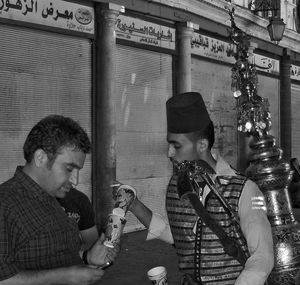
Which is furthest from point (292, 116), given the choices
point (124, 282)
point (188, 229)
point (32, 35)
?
point (188, 229)

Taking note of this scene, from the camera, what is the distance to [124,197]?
110 inches

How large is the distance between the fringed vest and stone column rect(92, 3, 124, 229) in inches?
316

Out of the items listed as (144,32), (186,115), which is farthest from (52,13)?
(186,115)

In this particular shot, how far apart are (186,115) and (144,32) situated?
381 inches

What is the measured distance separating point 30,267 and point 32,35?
8043 mm

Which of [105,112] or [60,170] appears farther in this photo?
[105,112]

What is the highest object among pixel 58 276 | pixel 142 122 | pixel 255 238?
pixel 142 122

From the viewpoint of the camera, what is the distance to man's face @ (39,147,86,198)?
2.46 meters

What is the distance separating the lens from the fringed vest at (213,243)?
264cm

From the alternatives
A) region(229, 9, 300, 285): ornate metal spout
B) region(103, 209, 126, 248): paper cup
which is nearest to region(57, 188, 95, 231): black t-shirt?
region(229, 9, 300, 285): ornate metal spout

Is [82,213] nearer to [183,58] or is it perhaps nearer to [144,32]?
[144,32]

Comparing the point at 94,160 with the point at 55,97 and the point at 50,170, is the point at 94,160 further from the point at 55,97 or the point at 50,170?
the point at 50,170

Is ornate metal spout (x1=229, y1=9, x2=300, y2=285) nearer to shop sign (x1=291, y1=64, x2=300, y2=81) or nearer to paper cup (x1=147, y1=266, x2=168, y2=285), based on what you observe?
paper cup (x1=147, y1=266, x2=168, y2=285)

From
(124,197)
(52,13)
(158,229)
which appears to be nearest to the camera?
(124,197)
